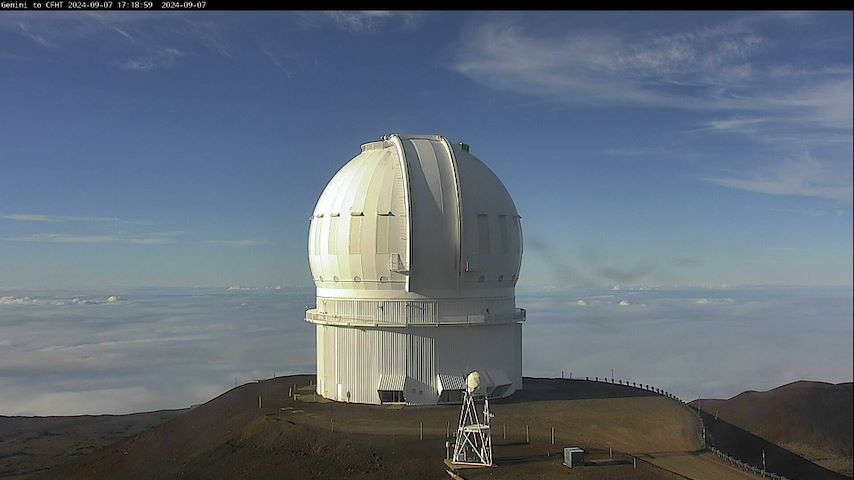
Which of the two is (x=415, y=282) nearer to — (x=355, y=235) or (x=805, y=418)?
(x=355, y=235)

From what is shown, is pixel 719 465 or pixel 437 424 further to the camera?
pixel 437 424

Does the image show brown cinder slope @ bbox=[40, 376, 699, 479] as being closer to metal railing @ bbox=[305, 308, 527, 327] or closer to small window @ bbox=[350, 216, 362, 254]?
metal railing @ bbox=[305, 308, 527, 327]

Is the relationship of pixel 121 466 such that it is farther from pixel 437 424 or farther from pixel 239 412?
pixel 437 424

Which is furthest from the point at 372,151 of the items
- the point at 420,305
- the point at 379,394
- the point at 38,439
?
the point at 38,439

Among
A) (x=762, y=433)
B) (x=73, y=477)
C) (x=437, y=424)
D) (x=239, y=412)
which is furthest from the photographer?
(x=762, y=433)

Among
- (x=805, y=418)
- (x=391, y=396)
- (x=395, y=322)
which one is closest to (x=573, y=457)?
(x=391, y=396)

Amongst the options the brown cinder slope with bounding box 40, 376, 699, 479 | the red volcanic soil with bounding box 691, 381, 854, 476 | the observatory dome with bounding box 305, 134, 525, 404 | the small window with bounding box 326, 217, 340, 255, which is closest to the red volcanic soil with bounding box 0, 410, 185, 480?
the brown cinder slope with bounding box 40, 376, 699, 479

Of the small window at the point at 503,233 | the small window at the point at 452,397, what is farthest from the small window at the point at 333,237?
the small window at the point at 452,397
